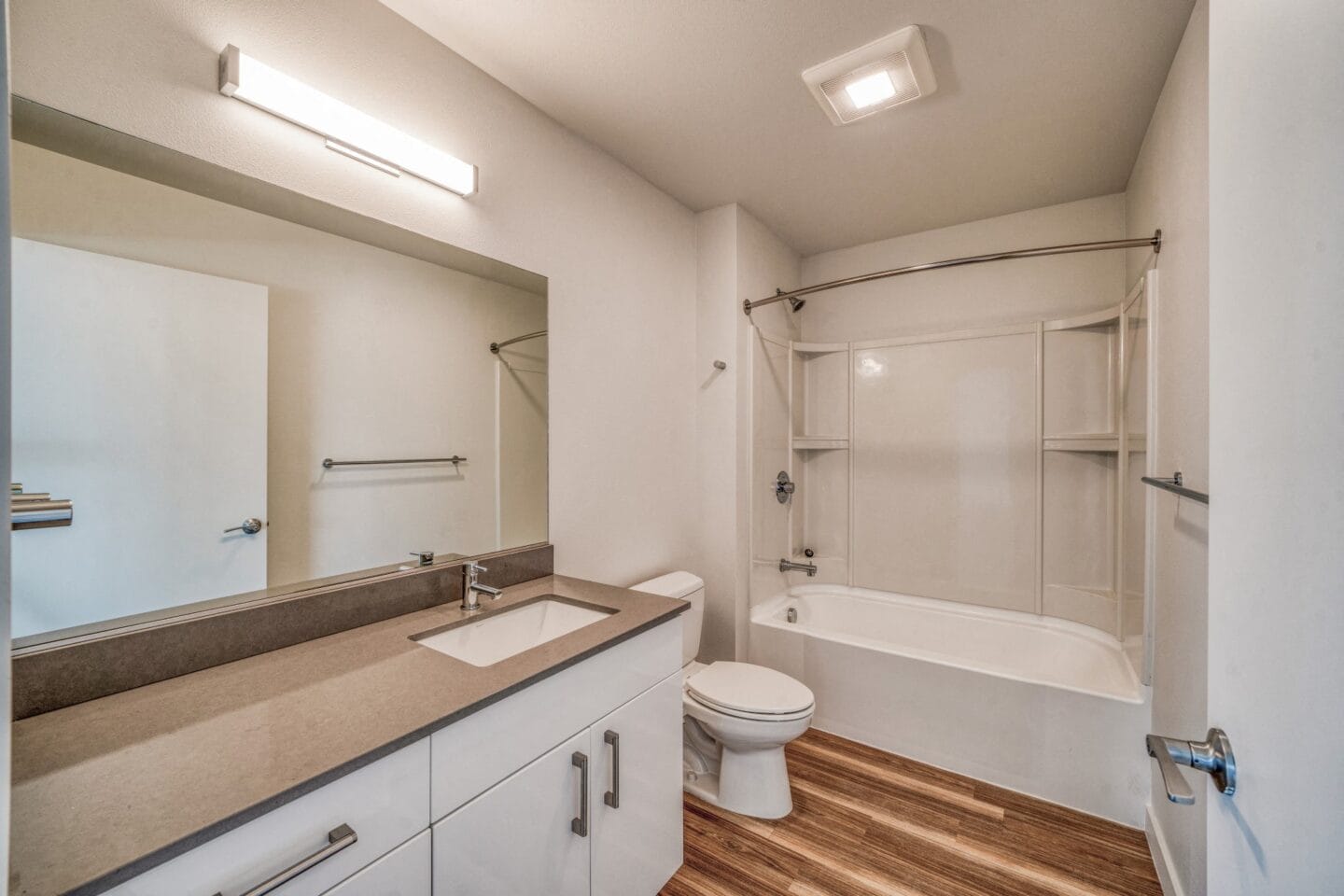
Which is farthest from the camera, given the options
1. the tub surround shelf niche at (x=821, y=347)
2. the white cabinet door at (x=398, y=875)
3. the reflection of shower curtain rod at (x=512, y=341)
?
the tub surround shelf niche at (x=821, y=347)

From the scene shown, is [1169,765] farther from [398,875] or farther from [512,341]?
[512,341]

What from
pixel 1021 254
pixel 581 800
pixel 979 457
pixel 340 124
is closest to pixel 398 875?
pixel 581 800

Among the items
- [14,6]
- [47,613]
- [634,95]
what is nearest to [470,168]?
[634,95]

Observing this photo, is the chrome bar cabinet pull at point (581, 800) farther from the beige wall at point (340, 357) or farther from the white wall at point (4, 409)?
the white wall at point (4, 409)

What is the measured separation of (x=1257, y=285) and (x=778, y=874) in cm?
188

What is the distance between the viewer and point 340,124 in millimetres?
1277

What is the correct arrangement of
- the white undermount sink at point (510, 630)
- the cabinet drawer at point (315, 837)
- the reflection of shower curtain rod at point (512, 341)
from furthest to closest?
the reflection of shower curtain rod at point (512, 341), the white undermount sink at point (510, 630), the cabinet drawer at point (315, 837)

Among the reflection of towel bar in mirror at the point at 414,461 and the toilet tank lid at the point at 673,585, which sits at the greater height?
the reflection of towel bar in mirror at the point at 414,461

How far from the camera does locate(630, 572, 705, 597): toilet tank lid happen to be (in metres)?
2.16

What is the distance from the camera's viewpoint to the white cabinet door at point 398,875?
31.2 inches

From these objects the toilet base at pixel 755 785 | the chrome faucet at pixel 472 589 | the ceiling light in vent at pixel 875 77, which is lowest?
the toilet base at pixel 755 785

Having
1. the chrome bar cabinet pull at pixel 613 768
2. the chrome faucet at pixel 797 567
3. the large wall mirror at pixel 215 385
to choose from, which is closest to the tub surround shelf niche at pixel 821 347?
the chrome faucet at pixel 797 567

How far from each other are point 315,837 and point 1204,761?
1.11 m

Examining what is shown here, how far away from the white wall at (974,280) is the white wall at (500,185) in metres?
1.08
